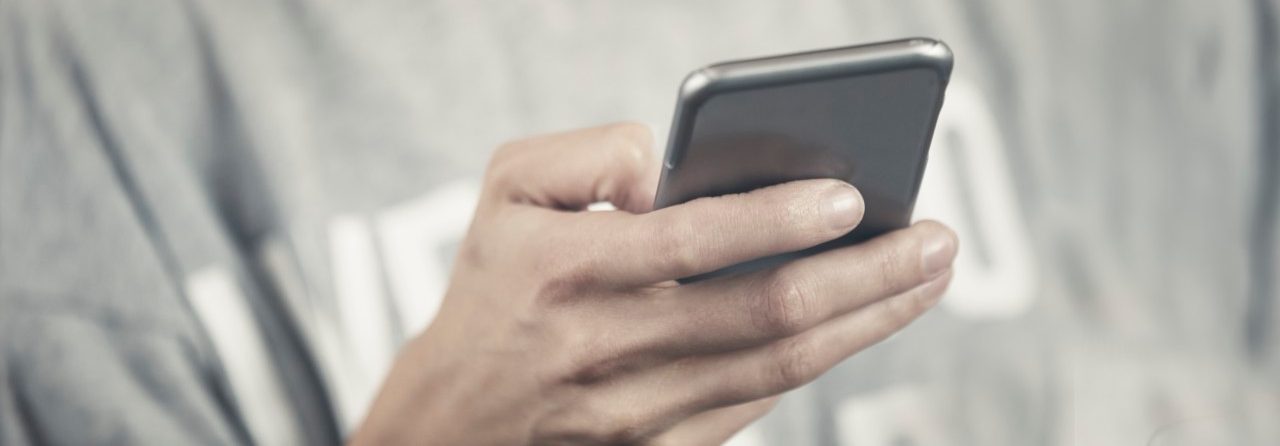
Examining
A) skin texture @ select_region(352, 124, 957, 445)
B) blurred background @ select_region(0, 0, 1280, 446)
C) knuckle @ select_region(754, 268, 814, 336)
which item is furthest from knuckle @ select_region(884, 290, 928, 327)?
blurred background @ select_region(0, 0, 1280, 446)

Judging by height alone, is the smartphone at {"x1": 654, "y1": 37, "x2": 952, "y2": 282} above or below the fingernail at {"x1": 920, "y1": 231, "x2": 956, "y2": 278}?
above

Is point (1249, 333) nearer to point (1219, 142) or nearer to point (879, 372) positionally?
point (1219, 142)

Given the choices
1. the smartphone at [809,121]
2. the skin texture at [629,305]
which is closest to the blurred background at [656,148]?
the skin texture at [629,305]

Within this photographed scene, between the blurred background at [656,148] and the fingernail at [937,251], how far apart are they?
0.30 metres

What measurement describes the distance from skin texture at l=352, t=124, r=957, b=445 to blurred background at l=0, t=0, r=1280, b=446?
204mm

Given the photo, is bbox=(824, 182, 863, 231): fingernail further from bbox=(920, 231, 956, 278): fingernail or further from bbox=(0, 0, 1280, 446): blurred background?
bbox=(0, 0, 1280, 446): blurred background

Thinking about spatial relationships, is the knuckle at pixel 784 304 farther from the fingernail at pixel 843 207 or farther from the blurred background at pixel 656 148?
the blurred background at pixel 656 148

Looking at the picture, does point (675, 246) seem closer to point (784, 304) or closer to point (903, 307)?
point (784, 304)

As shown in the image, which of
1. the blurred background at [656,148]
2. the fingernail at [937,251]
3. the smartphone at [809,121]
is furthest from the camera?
Answer: the blurred background at [656,148]

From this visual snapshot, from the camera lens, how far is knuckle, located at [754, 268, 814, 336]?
51cm

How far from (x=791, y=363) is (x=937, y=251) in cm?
10

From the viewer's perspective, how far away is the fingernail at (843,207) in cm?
49

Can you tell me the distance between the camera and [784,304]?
51cm

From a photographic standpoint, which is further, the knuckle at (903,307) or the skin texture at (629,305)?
the knuckle at (903,307)
